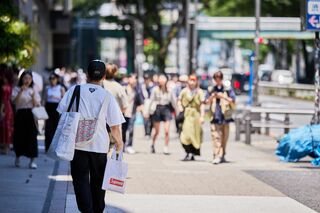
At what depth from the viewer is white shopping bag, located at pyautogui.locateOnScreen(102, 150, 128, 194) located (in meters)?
9.58

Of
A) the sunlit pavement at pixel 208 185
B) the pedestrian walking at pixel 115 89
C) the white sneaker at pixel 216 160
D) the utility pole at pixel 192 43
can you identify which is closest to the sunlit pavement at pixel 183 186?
the sunlit pavement at pixel 208 185

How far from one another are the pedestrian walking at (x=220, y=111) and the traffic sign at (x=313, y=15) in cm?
247

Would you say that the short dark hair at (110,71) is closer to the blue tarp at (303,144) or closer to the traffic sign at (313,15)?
the blue tarp at (303,144)

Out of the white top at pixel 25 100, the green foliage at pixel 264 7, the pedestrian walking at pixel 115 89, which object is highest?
the green foliage at pixel 264 7

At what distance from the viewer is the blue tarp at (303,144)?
1773 cm

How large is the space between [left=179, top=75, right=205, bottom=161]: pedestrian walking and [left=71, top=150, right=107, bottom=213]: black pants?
9.15 metres

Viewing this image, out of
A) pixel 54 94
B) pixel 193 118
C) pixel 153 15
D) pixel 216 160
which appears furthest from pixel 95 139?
pixel 153 15

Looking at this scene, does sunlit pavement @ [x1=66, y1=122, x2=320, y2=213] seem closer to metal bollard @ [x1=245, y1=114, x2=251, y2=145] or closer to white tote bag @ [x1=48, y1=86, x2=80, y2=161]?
metal bollard @ [x1=245, y1=114, x2=251, y2=145]

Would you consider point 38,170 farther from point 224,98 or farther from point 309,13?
point 309,13

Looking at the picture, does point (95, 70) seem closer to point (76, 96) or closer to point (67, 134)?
point (76, 96)

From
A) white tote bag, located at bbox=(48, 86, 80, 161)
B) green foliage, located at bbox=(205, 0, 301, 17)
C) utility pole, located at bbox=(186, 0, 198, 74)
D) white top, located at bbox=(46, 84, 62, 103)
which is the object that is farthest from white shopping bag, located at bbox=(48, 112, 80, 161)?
green foliage, located at bbox=(205, 0, 301, 17)

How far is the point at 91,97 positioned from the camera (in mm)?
9680

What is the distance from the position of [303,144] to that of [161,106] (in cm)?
433

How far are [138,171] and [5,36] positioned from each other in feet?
11.0
